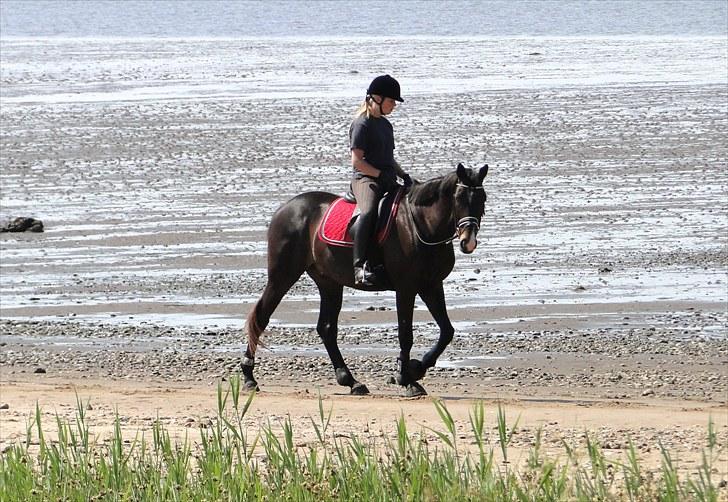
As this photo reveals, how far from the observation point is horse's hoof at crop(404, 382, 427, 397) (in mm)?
12250

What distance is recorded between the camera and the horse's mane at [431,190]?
12.0 meters

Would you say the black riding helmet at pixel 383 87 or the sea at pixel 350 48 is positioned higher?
the sea at pixel 350 48

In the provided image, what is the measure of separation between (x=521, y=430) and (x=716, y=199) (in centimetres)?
1179

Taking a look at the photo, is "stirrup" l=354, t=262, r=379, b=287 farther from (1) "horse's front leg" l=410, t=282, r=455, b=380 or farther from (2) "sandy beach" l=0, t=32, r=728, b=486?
(2) "sandy beach" l=0, t=32, r=728, b=486

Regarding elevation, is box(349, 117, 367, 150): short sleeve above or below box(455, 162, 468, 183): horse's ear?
above

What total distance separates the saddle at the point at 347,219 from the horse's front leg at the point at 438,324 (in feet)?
1.77

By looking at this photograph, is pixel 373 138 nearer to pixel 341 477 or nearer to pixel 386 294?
pixel 386 294

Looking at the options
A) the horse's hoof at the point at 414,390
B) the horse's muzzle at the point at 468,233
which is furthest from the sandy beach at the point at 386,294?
the horse's muzzle at the point at 468,233

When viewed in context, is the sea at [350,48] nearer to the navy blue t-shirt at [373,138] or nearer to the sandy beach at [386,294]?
the sandy beach at [386,294]

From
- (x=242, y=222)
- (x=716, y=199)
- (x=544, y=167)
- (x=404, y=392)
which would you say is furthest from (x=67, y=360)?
(x=544, y=167)

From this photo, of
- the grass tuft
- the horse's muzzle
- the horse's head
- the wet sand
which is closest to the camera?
the grass tuft

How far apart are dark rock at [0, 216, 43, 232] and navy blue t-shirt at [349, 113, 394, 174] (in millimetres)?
8984

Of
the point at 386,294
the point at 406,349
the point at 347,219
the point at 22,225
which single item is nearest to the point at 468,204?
the point at 347,219

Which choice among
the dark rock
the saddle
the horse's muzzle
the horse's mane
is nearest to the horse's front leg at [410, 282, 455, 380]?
the saddle
